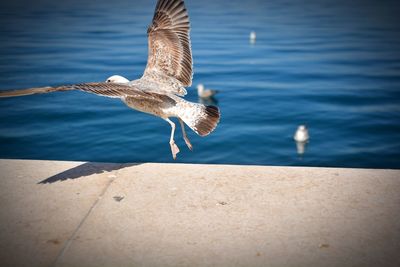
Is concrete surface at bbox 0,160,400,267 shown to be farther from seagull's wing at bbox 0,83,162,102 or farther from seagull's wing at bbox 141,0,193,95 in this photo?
seagull's wing at bbox 141,0,193,95

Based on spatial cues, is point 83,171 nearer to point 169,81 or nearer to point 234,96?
point 169,81

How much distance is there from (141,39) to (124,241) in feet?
69.4

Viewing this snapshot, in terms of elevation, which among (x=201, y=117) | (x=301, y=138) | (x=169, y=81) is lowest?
(x=301, y=138)

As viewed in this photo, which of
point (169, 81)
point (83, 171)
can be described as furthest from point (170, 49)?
point (83, 171)

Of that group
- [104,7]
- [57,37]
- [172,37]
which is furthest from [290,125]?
[104,7]

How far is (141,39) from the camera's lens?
23.3 metres

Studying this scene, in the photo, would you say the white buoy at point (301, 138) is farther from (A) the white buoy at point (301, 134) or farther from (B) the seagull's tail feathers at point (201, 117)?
(B) the seagull's tail feathers at point (201, 117)

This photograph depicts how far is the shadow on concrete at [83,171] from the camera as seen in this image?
13.0ft

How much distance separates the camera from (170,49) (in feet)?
18.9

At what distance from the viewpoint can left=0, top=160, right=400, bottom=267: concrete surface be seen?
285 centimetres

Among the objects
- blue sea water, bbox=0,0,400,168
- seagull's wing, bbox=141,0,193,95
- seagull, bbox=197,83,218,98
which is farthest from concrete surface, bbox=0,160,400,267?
seagull, bbox=197,83,218,98

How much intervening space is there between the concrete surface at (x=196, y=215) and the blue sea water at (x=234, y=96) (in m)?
6.86

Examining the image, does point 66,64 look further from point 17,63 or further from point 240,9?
point 240,9

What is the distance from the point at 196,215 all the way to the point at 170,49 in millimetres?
2948
